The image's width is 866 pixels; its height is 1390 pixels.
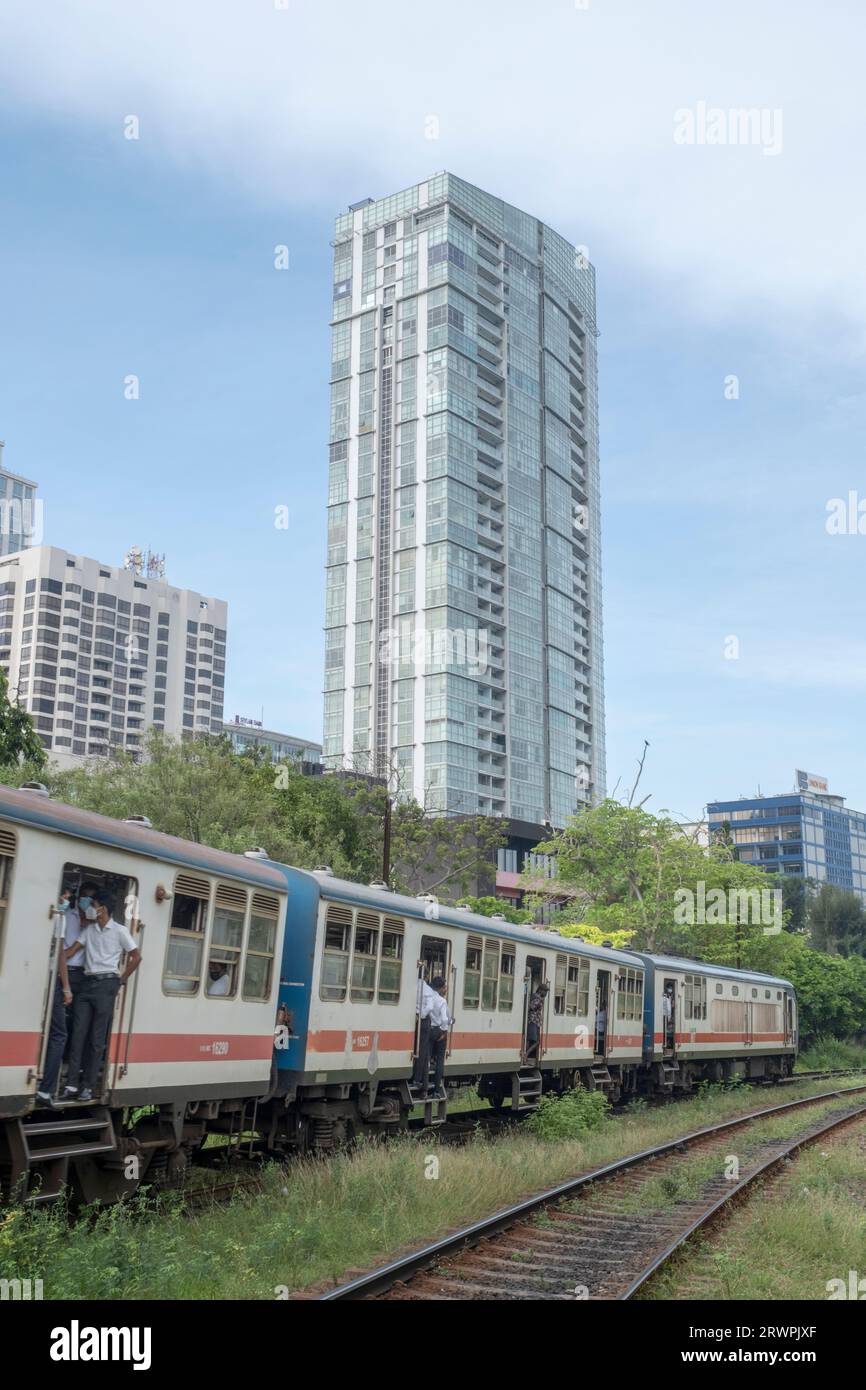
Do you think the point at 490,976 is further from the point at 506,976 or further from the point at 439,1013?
the point at 439,1013

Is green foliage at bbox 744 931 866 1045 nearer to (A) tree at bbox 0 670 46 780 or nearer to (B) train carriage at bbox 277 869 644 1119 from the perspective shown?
(B) train carriage at bbox 277 869 644 1119

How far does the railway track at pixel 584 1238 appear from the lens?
31.0 ft

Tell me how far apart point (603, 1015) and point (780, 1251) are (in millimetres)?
14626

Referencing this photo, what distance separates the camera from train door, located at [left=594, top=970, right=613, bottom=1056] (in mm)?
25656

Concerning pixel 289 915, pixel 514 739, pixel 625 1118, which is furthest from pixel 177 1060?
pixel 514 739

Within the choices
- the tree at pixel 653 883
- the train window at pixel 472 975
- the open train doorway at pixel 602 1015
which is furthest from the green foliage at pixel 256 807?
the train window at pixel 472 975

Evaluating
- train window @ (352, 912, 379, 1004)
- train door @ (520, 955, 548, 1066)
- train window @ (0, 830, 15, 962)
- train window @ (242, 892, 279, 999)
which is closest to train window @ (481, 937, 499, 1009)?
train door @ (520, 955, 548, 1066)

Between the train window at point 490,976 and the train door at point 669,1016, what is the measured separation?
1118 centimetres

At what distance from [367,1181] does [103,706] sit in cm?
14403

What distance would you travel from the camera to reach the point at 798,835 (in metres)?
182

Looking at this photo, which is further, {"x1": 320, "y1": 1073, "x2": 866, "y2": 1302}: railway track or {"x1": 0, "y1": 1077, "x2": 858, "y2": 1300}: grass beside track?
{"x1": 320, "y1": 1073, "x2": 866, "y2": 1302}: railway track

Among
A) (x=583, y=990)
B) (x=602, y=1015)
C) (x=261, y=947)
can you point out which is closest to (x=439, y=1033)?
(x=261, y=947)

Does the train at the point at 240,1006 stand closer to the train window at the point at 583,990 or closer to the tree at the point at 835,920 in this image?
the train window at the point at 583,990

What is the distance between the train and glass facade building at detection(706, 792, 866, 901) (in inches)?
6400
